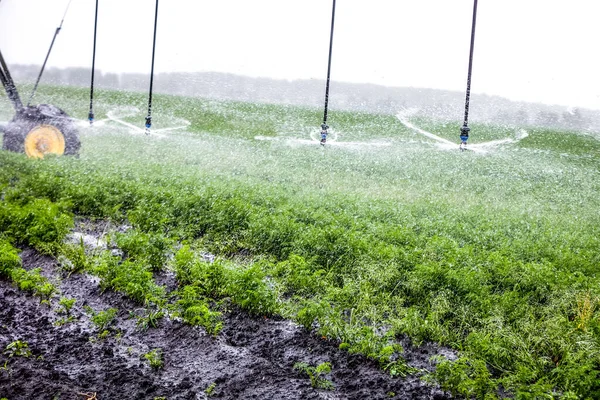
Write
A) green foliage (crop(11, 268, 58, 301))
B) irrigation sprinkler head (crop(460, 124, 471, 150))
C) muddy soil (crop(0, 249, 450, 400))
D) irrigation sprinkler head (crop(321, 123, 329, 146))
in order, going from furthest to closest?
irrigation sprinkler head (crop(321, 123, 329, 146)), irrigation sprinkler head (crop(460, 124, 471, 150)), green foliage (crop(11, 268, 58, 301)), muddy soil (crop(0, 249, 450, 400))

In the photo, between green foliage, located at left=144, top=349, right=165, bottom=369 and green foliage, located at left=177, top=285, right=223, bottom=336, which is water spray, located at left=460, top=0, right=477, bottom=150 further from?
green foliage, located at left=144, top=349, right=165, bottom=369

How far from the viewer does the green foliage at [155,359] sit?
3826 millimetres

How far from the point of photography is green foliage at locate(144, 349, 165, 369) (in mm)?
3826

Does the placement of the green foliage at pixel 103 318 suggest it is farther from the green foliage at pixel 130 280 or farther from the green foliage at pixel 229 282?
the green foliage at pixel 229 282

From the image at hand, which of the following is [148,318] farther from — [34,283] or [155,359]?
[34,283]

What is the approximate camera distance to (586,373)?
3598 millimetres

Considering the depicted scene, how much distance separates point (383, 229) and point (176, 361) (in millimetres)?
3214

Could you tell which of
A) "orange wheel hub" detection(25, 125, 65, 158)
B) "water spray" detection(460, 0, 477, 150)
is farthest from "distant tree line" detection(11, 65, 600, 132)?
"orange wheel hub" detection(25, 125, 65, 158)

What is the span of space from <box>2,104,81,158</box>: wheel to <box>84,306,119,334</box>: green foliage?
8.86 metres

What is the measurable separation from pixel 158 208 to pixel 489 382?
4.89 meters

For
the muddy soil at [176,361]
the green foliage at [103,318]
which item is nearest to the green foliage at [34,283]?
the muddy soil at [176,361]

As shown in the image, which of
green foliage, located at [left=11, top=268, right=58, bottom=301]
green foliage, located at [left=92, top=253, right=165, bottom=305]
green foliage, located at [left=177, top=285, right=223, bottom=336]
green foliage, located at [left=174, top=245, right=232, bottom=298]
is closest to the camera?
green foliage, located at [left=177, top=285, right=223, bottom=336]

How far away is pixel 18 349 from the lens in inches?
155

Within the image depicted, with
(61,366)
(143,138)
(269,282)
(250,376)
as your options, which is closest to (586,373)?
(250,376)
